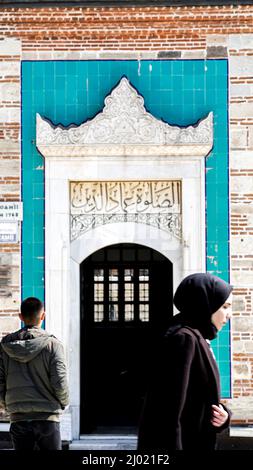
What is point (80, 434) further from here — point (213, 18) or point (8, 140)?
point (213, 18)

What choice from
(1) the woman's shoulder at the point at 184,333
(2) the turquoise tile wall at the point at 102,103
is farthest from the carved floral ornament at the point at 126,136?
(1) the woman's shoulder at the point at 184,333

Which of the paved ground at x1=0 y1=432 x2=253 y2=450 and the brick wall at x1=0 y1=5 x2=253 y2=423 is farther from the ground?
the brick wall at x1=0 y1=5 x2=253 y2=423

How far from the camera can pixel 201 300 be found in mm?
4160

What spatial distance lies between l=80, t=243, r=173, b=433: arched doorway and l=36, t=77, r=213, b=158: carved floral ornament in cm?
165

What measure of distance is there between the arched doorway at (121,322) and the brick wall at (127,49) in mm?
1315

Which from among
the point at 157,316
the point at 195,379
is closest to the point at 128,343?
the point at 157,316

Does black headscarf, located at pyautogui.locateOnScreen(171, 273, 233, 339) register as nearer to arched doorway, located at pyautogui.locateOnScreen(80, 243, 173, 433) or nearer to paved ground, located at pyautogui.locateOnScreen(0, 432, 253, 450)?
paved ground, located at pyautogui.locateOnScreen(0, 432, 253, 450)

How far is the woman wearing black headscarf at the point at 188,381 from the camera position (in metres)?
3.98

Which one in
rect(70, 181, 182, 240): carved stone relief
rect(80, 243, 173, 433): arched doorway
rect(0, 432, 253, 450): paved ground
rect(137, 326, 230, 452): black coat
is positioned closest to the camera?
rect(137, 326, 230, 452): black coat

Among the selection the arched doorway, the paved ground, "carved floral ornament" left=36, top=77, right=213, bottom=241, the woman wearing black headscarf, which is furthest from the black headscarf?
the arched doorway

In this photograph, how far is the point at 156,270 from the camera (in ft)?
37.8

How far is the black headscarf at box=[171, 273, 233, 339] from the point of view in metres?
4.14

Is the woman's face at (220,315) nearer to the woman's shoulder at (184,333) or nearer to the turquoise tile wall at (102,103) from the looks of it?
the woman's shoulder at (184,333)

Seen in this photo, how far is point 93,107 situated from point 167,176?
1277 mm
